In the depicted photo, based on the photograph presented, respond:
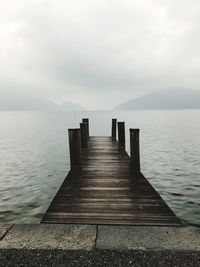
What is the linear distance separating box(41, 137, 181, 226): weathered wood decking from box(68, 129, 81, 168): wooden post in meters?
0.37

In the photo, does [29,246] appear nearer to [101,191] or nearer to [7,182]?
→ [101,191]

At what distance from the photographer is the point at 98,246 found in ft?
11.5

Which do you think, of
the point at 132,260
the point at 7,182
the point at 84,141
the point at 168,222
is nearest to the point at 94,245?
the point at 132,260

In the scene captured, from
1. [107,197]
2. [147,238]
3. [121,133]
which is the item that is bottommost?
[107,197]

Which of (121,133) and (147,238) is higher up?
(121,133)

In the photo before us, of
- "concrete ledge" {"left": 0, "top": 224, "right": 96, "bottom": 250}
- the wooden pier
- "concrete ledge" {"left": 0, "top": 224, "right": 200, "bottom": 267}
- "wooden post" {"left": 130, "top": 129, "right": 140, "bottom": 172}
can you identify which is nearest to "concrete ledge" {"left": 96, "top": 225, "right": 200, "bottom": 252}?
"concrete ledge" {"left": 0, "top": 224, "right": 200, "bottom": 267}

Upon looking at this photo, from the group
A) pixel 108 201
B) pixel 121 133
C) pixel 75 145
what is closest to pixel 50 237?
pixel 108 201

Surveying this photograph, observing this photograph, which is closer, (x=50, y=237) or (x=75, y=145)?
(x=50, y=237)

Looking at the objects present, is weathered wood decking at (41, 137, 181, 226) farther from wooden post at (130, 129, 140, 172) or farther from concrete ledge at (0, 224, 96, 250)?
concrete ledge at (0, 224, 96, 250)

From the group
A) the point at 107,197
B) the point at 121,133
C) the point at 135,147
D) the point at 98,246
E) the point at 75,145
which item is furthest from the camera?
the point at 121,133

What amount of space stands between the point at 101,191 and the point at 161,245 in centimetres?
298

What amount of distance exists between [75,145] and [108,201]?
361 cm

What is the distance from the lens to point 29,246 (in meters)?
3.54

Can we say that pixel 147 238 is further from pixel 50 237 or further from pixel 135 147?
pixel 135 147
